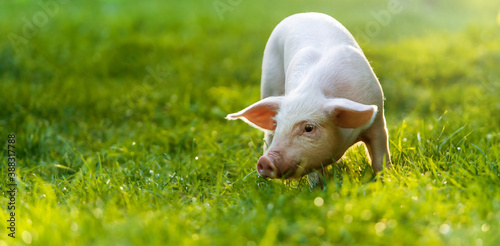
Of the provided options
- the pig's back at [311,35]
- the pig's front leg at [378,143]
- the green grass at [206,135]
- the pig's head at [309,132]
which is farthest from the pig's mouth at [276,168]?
the pig's back at [311,35]

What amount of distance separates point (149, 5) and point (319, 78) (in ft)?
26.3

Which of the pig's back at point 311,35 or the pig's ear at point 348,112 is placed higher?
the pig's back at point 311,35

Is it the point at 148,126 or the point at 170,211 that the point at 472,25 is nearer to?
the point at 148,126

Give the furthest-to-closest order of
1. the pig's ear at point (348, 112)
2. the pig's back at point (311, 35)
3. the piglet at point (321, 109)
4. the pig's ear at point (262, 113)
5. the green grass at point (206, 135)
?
1. the pig's back at point (311, 35)
2. the pig's ear at point (262, 113)
3. the piglet at point (321, 109)
4. the pig's ear at point (348, 112)
5. the green grass at point (206, 135)

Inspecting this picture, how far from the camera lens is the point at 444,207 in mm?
2533

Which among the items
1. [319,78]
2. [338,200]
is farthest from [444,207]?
[319,78]

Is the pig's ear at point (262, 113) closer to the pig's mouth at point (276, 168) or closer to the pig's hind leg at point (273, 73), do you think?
the pig's mouth at point (276, 168)

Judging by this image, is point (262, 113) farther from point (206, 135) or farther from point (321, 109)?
point (206, 135)

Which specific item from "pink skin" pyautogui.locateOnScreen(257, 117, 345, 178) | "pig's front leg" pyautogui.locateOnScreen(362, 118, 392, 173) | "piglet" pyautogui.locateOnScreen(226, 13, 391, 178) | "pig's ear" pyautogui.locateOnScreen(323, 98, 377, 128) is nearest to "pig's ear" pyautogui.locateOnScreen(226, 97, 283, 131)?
"piglet" pyautogui.locateOnScreen(226, 13, 391, 178)

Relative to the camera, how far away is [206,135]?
4750 millimetres

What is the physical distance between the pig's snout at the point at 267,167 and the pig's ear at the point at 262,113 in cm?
42

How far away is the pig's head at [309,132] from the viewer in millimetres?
3039

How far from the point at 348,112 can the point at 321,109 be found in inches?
6.5

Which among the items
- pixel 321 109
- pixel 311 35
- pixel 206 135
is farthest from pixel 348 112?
pixel 206 135
